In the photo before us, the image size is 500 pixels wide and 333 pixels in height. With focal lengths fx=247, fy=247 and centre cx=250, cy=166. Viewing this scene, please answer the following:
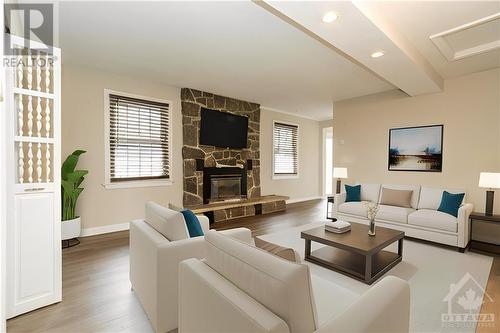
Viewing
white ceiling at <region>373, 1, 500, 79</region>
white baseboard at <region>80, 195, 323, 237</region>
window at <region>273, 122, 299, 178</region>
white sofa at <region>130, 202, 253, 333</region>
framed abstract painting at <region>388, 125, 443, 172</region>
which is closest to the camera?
white sofa at <region>130, 202, 253, 333</region>

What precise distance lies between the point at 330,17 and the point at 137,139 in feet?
12.4

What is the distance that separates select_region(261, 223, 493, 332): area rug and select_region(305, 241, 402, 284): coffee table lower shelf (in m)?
0.06

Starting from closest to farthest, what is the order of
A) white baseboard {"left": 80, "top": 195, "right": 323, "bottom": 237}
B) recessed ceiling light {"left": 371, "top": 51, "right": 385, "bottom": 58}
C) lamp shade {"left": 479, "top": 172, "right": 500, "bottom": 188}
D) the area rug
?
the area rug < recessed ceiling light {"left": 371, "top": 51, "right": 385, "bottom": 58} < lamp shade {"left": 479, "top": 172, "right": 500, "bottom": 188} < white baseboard {"left": 80, "top": 195, "right": 323, "bottom": 237}

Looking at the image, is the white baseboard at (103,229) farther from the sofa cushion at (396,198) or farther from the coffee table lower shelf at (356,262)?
the sofa cushion at (396,198)

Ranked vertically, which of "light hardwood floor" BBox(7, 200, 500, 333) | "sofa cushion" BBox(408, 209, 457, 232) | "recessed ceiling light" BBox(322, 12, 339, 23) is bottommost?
"light hardwood floor" BBox(7, 200, 500, 333)

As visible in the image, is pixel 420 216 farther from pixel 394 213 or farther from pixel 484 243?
pixel 484 243

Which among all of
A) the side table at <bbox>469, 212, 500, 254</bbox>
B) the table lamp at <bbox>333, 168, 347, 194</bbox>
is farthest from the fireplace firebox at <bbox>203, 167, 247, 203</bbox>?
the side table at <bbox>469, 212, 500, 254</bbox>

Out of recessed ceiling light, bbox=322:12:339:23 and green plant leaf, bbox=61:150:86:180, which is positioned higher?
recessed ceiling light, bbox=322:12:339:23

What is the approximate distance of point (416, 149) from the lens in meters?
4.75

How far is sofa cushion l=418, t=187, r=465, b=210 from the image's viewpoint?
4066mm

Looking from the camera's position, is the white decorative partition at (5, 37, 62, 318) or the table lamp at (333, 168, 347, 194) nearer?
the white decorative partition at (5, 37, 62, 318)

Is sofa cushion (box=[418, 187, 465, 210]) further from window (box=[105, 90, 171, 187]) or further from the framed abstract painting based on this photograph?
window (box=[105, 90, 171, 187])

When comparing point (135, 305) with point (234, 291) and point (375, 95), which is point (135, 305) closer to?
point (234, 291)

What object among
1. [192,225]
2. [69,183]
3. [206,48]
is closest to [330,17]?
[206,48]
